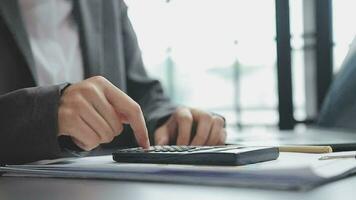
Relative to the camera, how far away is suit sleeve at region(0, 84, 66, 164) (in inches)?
21.7

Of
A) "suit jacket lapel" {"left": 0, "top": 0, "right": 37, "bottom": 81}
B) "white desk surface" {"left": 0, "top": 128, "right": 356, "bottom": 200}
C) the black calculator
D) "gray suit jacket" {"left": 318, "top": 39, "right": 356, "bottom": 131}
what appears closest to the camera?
"white desk surface" {"left": 0, "top": 128, "right": 356, "bottom": 200}

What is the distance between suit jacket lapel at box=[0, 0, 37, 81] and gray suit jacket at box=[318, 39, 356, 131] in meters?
0.69

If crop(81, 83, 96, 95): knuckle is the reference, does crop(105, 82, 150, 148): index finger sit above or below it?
below

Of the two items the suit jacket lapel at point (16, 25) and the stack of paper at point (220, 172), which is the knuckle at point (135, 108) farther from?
the suit jacket lapel at point (16, 25)

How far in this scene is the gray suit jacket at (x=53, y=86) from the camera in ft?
1.83

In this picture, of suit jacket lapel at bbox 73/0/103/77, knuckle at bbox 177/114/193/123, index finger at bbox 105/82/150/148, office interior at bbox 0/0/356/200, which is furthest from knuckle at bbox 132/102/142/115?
suit jacket lapel at bbox 73/0/103/77

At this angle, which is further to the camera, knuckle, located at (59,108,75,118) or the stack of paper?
knuckle, located at (59,108,75,118)

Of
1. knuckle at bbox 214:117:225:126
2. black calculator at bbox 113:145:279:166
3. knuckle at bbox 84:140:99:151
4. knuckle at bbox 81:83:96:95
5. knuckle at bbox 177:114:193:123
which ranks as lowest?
knuckle at bbox 214:117:225:126

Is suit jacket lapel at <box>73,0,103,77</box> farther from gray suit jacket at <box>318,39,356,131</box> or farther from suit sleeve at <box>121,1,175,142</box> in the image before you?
gray suit jacket at <box>318,39,356,131</box>

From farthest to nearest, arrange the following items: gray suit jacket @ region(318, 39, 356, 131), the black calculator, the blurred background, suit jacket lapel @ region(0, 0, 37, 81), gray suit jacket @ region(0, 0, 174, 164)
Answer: the blurred background < gray suit jacket @ region(318, 39, 356, 131) < suit jacket lapel @ region(0, 0, 37, 81) < gray suit jacket @ region(0, 0, 174, 164) < the black calculator

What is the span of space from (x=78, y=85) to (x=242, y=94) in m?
1.73

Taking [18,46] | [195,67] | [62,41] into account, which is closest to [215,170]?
[18,46]

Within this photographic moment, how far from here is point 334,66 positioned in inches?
62.8

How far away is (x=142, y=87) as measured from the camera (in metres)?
1.08
